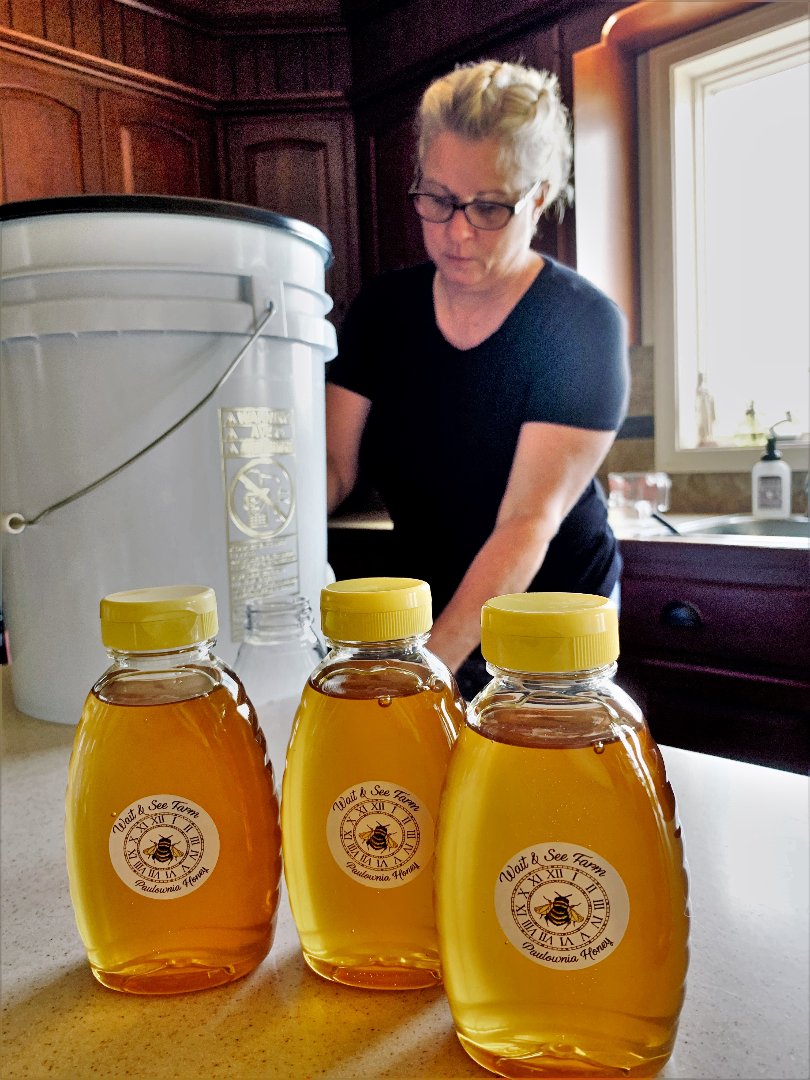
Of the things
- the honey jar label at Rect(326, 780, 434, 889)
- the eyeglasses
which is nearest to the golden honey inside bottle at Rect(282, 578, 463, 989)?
the honey jar label at Rect(326, 780, 434, 889)

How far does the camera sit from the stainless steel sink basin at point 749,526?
144cm

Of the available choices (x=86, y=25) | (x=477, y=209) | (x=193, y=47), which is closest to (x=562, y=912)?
(x=477, y=209)

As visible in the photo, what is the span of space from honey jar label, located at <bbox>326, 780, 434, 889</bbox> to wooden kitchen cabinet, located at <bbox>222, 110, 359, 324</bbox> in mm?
1318

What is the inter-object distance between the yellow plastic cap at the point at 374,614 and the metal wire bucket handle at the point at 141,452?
27 cm

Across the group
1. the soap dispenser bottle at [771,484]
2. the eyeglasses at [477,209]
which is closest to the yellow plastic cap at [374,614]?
the eyeglasses at [477,209]

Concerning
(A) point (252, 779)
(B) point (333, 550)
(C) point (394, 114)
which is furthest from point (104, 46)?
(A) point (252, 779)

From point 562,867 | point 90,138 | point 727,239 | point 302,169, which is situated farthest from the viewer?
point 727,239

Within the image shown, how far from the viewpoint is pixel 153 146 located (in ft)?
4.05

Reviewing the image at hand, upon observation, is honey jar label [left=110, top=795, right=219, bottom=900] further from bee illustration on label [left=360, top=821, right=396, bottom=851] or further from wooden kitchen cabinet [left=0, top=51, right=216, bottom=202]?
wooden kitchen cabinet [left=0, top=51, right=216, bottom=202]

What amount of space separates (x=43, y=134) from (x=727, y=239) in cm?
124

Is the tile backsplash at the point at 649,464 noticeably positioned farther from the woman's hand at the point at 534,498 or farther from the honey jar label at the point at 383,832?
the honey jar label at the point at 383,832

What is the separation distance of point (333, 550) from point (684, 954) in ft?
3.50

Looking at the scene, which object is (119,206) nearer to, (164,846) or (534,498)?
(164,846)

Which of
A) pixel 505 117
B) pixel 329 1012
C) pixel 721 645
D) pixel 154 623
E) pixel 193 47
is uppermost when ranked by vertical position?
pixel 193 47
